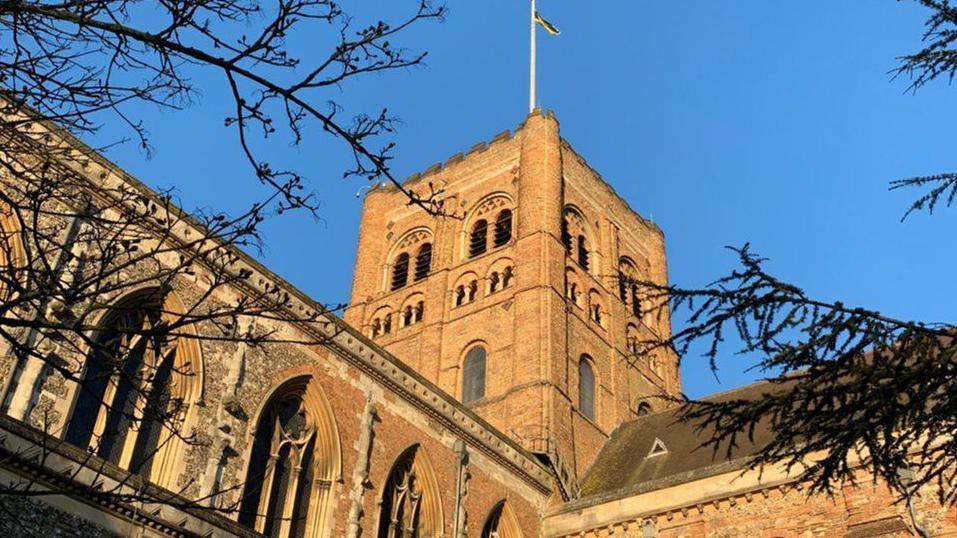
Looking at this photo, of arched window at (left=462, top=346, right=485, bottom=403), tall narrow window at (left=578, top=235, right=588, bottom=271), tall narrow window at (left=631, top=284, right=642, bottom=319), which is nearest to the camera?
arched window at (left=462, top=346, right=485, bottom=403)

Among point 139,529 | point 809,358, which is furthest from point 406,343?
point 809,358

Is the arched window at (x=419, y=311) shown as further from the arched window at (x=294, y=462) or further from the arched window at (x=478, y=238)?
the arched window at (x=294, y=462)

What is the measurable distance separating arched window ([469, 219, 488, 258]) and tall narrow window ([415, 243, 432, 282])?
1719mm

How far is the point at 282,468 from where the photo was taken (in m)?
16.3

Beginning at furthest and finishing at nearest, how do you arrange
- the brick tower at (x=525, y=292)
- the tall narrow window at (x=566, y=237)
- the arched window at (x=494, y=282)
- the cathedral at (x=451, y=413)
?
the tall narrow window at (x=566, y=237)
the arched window at (x=494, y=282)
the brick tower at (x=525, y=292)
the cathedral at (x=451, y=413)

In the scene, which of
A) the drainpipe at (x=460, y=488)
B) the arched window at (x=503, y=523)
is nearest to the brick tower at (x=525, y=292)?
the arched window at (x=503, y=523)

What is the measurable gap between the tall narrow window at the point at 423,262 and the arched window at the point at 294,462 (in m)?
16.4

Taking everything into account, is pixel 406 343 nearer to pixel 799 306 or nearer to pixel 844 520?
pixel 844 520

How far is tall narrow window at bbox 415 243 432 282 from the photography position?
33.7m

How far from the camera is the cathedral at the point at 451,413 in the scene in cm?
1229

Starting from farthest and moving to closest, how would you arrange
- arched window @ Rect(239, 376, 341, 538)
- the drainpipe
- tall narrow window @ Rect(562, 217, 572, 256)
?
1. tall narrow window @ Rect(562, 217, 572, 256)
2. the drainpipe
3. arched window @ Rect(239, 376, 341, 538)

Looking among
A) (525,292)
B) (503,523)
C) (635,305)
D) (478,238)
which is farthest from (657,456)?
(478,238)

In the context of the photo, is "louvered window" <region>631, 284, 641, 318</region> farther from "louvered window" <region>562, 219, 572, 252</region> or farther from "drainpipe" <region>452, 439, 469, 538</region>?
"drainpipe" <region>452, 439, 469, 538</region>

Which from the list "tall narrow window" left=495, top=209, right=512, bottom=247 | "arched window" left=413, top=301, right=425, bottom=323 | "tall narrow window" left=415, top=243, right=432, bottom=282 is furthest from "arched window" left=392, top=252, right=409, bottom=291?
"tall narrow window" left=495, top=209, right=512, bottom=247
